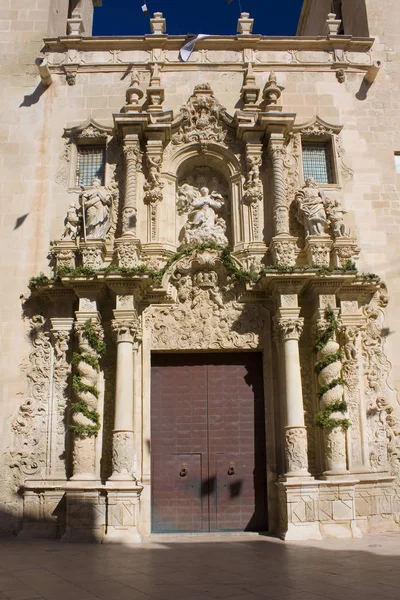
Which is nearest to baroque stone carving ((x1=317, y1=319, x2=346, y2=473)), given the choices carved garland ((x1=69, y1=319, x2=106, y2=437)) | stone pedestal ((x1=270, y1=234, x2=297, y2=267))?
stone pedestal ((x1=270, y1=234, x2=297, y2=267))

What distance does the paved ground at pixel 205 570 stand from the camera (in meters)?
6.21

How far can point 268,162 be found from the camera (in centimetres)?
1347

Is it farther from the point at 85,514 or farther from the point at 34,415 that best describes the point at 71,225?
the point at 85,514

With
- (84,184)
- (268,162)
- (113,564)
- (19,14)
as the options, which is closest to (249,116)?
(268,162)

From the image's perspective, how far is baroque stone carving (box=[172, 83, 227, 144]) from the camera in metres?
13.7

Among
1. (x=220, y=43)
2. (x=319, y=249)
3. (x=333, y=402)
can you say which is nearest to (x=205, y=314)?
(x=319, y=249)

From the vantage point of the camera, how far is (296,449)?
1101 cm

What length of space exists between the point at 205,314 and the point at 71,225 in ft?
11.2

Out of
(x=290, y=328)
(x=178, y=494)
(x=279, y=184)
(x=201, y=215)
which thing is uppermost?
(x=279, y=184)

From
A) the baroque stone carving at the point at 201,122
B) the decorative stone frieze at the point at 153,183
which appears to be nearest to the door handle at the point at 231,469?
the decorative stone frieze at the point at 153,183

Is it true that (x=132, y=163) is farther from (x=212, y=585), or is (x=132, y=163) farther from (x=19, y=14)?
(x=212, y=585)

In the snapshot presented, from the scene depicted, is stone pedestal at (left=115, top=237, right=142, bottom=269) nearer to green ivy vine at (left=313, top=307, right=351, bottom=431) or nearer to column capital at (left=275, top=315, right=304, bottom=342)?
column capital at (left=275, top=315, right=304, bottom=342)

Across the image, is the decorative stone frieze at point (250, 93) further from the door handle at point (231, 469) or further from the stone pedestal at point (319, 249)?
the door handle at point (231, 469)

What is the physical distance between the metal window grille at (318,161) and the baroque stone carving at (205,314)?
3226 mm
